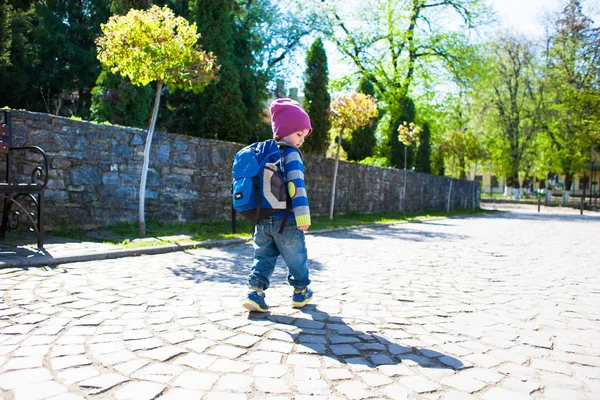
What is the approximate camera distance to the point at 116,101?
36.9ft

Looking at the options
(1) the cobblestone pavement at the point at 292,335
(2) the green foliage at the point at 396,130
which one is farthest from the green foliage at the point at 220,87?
(2) the green foliage at the point at 396,130

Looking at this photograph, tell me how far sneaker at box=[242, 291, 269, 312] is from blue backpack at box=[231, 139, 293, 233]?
59 centimetres

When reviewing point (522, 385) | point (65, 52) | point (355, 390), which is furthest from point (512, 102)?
point (355, 390)

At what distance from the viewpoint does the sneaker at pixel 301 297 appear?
377 cm

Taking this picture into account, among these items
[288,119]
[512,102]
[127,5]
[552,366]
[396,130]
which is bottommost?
[552,366]

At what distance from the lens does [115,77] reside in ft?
37.4

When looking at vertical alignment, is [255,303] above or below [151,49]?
below

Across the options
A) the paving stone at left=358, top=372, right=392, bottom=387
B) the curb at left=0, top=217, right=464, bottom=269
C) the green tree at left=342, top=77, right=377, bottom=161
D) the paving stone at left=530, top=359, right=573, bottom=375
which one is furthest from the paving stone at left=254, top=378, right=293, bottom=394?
the green tree at left=342, top=77, right=377, bottom=161

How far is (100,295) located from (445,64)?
2674 centimetres

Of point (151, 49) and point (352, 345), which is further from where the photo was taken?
point (151, 49)

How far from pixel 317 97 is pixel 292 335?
1394 centimetres

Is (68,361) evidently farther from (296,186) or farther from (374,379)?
(296,186)

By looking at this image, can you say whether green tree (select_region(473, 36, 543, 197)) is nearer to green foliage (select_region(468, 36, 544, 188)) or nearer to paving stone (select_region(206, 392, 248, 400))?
green foliage (select_region(468, 36, 544, 188))

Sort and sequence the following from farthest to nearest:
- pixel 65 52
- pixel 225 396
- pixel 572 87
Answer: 1. pixel 572 87
2. pixel 65 52
3. pixel 225 396
